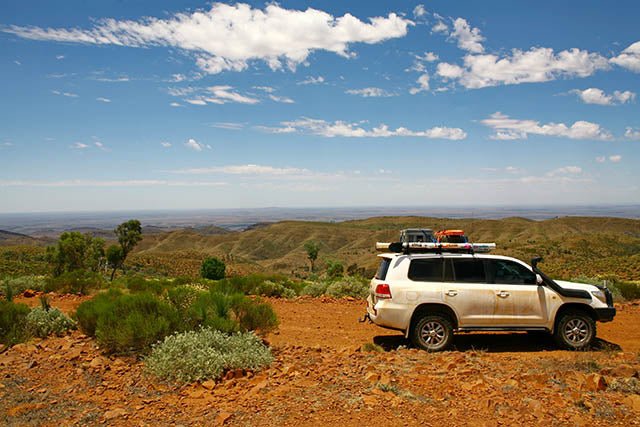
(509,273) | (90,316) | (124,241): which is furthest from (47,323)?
(124,241)

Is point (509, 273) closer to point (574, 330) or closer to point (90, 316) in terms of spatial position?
point (574, 330)

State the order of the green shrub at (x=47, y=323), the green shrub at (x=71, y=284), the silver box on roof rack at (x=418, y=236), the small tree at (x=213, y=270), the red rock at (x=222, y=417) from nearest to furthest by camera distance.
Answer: the red rock at (x=222, y=417)
the green shrub at (x=47, y=323)
the silver box on roof rack at (x=418, y=236)
the green shrub at (x=71, y=284)
the small tree at (x=213, y=270)

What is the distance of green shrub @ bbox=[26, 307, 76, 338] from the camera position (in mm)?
9242

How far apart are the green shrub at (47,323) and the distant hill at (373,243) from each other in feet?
111

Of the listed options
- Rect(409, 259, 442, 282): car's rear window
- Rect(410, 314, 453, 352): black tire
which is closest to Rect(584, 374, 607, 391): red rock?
Rect(410, 314, 453, 352): black tire

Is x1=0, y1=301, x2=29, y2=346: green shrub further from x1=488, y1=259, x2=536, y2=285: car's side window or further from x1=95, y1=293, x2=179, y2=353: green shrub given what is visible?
x1=488, y1=259, x2=536, y2=285: car's side window

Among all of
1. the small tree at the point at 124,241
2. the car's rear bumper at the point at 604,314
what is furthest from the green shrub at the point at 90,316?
the small tree at the point at 124,241

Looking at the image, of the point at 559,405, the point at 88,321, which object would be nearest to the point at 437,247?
the point at 559,405

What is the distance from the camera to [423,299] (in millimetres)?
8523

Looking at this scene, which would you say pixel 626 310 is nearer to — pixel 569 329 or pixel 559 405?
pixel 569 329

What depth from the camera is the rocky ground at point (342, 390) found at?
17.1ft

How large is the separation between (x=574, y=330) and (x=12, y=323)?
1105 cm

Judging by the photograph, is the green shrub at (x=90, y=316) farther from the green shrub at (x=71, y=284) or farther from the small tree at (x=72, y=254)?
the small tree at (x=72, y=254)

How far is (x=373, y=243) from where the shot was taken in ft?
354
